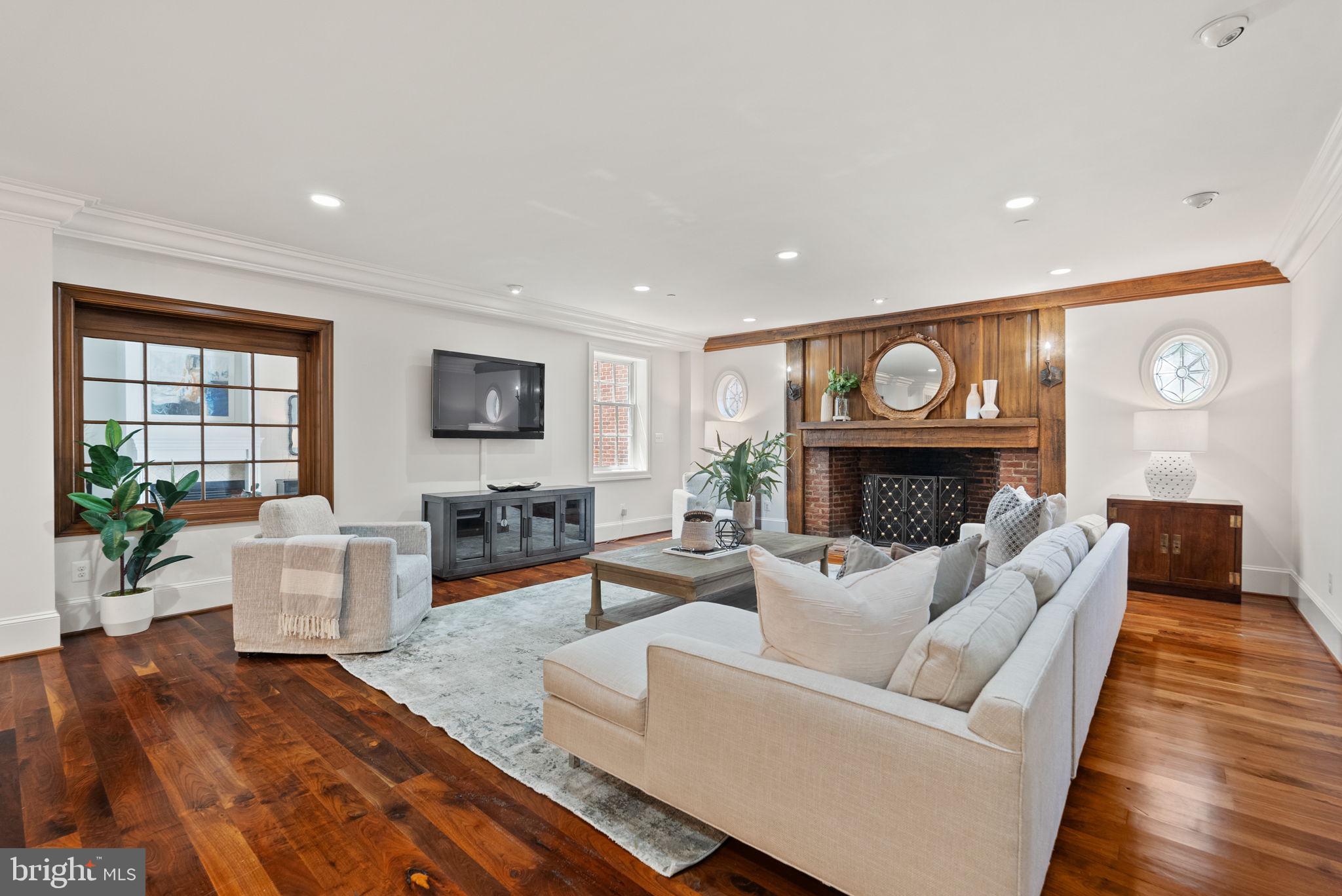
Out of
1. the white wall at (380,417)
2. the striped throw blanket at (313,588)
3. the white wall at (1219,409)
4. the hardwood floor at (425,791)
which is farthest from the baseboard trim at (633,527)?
the white wall at (1219,409)

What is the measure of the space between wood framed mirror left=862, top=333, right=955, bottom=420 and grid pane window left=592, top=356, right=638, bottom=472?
102 inches

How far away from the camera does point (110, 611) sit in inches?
139

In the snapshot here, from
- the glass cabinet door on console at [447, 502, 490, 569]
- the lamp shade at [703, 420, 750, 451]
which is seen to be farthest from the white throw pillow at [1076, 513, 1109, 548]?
the lamp shade at [703, 420, 750, 451]

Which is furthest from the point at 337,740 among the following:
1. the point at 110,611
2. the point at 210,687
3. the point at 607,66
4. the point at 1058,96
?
the point at 1058,96

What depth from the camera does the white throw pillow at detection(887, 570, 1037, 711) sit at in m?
1.36

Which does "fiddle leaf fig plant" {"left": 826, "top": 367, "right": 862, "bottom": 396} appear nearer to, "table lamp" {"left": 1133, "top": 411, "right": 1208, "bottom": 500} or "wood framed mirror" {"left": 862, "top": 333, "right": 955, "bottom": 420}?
"wood framed mirror" {"left": 862, "top": 333, "right": 955, "bottom": 420}

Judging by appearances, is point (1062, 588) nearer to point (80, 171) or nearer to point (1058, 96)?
point (1058, 96)

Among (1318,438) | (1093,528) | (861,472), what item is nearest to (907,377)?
(861,472)

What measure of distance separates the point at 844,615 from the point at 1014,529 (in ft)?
7.82

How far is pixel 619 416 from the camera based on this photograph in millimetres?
7156

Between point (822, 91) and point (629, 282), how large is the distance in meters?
2.94

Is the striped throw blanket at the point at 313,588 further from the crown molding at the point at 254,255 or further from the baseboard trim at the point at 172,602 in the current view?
the crown molding at the point at 254,255

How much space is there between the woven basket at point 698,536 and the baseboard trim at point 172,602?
8.58 ft

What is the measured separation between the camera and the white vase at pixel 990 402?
5520 mm
